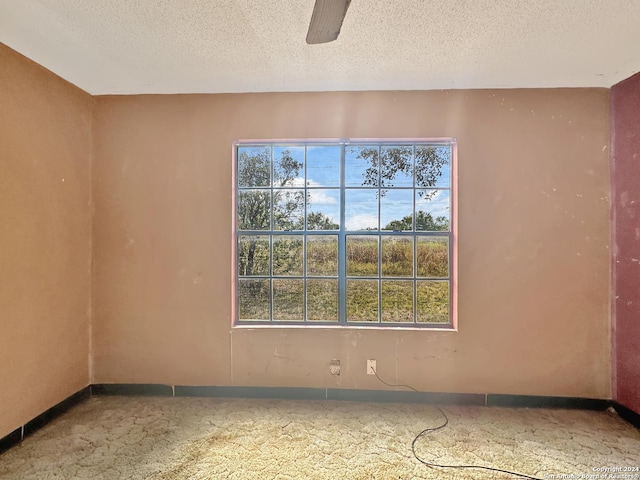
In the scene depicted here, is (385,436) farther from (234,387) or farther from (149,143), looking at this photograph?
(149,143)

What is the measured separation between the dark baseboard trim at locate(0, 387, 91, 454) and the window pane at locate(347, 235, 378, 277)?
2.39m

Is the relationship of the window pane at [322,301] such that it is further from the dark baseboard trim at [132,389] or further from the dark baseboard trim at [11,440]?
the dark baseboard trim at [11,440]

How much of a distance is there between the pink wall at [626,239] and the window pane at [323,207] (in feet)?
7.15

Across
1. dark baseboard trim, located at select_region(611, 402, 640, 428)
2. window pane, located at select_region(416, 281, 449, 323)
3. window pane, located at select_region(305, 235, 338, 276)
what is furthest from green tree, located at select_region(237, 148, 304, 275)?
dark baseboard trim, located at select_region(611, 402, 640, 428)

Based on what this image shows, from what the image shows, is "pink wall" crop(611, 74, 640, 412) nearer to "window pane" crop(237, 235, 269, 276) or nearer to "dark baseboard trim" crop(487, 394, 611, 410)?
"dark baseboard trim" crop(487, 394, 611, 410)

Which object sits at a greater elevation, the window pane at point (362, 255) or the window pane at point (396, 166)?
the window pane at point (396, 166)

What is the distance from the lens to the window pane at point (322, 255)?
2.89 meters

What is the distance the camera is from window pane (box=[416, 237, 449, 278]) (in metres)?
2.71

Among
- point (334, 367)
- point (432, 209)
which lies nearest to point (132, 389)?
point (334, 367)

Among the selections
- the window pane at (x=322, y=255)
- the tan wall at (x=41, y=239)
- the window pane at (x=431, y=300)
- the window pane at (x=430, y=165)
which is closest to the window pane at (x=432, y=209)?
the window pane at (x=430, y=165)

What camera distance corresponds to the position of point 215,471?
179cm

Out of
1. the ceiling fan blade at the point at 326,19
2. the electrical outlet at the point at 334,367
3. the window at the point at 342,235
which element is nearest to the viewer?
the ceiling fan blade at the point at 326,19

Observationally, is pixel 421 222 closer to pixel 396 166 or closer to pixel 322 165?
pixel 396 166

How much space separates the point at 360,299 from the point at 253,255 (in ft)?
3.73
